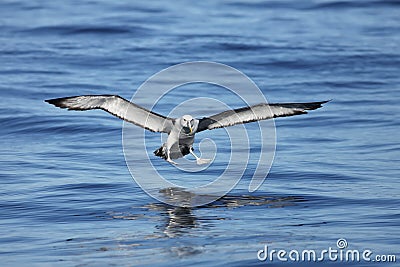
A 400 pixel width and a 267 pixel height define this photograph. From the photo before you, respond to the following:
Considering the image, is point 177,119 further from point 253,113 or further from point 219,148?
point 219,148

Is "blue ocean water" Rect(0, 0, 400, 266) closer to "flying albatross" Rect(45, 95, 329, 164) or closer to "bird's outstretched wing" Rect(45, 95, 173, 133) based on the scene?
"flying albatross" Rect(45, 95, 329, 164)

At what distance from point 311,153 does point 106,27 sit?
1695cm

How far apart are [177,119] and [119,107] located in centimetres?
94

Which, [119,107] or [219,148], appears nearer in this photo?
[119,107]

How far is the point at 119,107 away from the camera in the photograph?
14.3 meters

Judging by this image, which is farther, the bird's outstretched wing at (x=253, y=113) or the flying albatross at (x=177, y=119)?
the bird's outstretched wing at (x=253, y=113)

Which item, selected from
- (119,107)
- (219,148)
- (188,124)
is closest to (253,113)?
(188,124)

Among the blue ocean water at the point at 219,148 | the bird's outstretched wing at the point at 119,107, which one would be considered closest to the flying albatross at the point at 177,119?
the bird's outstretched wing at the point at 119,107

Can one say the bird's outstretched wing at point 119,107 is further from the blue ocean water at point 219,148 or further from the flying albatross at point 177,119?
the blue ocean water at point 219,148

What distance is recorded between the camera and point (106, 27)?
3322 centimetres

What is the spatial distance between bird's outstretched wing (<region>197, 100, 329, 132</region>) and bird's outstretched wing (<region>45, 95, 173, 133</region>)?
2.19ft

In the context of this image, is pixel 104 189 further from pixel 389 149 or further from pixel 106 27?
pixel 106 27

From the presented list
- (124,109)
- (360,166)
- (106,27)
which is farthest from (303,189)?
(106,27)

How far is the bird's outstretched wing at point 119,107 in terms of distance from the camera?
1412 cm
